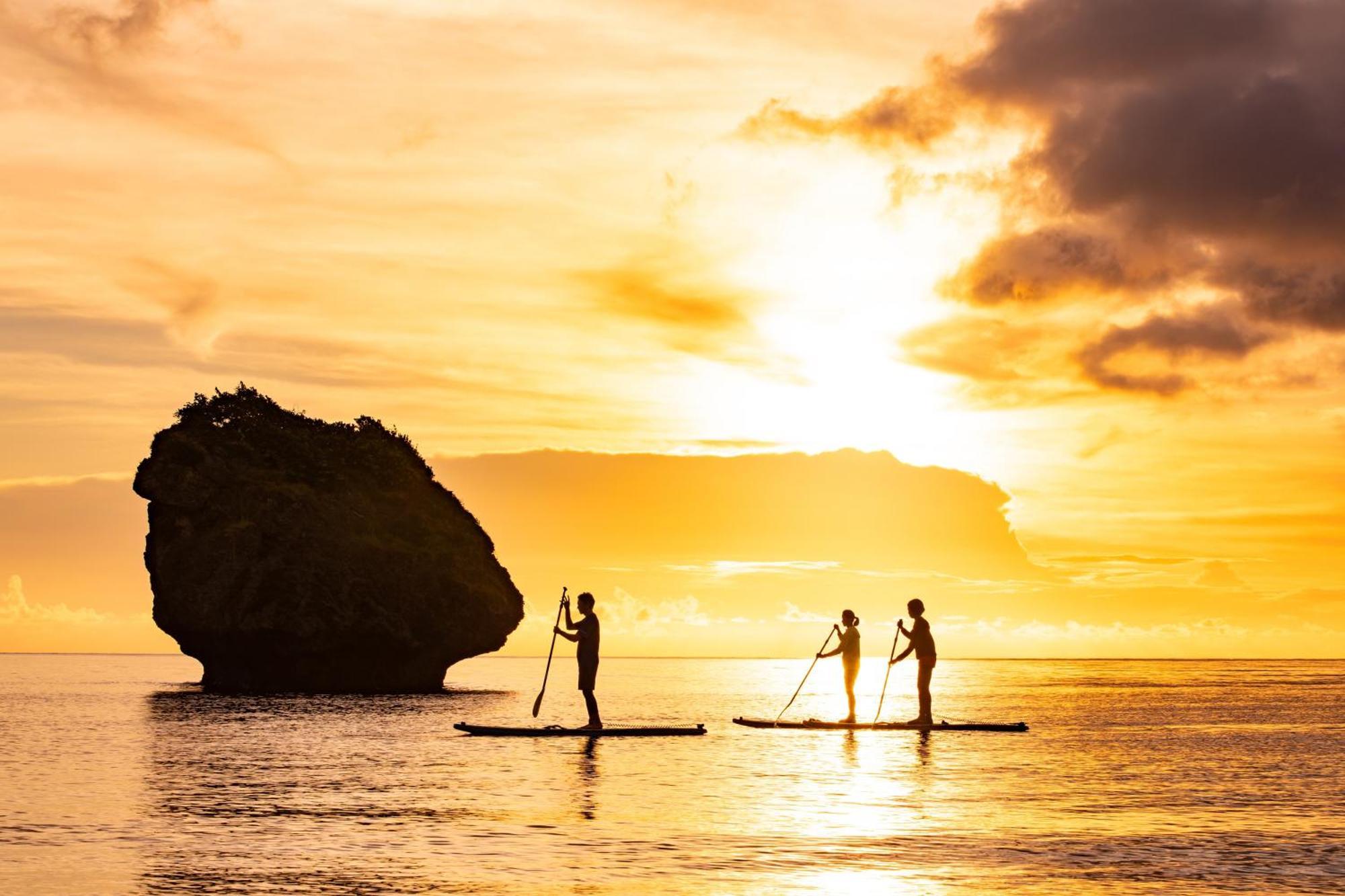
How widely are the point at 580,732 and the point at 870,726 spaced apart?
822cm

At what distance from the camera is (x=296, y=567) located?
81.6 meters

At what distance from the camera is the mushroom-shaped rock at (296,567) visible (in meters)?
81.1

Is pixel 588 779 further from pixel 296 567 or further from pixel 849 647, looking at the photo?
pixel 296 567

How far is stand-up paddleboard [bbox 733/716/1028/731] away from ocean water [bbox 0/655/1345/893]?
14.9 inches

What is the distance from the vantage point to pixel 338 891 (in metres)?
15.5

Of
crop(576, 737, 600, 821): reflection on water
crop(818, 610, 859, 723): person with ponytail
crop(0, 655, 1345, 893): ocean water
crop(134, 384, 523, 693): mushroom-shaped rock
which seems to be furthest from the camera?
crop(134, 384, 523, 693): mushroom-shaped rock

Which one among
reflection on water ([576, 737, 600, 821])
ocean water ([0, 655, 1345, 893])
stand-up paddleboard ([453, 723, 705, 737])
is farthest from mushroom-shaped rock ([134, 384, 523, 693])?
reflection on water ([576, 737, 600, 821])

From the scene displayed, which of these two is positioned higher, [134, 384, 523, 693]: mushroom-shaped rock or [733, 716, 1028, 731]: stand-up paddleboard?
[134, 384, 523, 693]: mushroom-shaped rock

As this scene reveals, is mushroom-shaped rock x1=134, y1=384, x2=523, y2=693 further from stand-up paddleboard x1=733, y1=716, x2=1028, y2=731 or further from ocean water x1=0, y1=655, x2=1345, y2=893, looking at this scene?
stand-up paddleboard x1=733, y1=716, x2=1028, y2=731

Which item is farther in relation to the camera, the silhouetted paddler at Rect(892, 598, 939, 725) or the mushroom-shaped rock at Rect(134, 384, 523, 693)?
the mushroom-shaped rock at Rect(134, 384, 523, 693)

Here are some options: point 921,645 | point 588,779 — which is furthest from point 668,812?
point 921,645

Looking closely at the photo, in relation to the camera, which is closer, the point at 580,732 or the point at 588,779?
the point at 588,779

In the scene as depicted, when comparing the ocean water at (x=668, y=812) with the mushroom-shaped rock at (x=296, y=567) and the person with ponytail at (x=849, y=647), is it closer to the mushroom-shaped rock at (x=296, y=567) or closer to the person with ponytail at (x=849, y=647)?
the person with ponytail at (x=849, y=647)

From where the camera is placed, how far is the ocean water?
16578 mm
